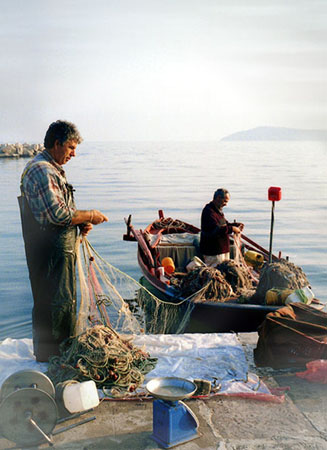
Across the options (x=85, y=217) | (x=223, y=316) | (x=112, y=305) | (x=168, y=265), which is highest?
(x=85, y=217)

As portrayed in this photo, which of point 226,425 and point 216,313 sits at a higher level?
point 226,425

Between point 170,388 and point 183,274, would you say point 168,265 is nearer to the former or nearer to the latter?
point 183,274

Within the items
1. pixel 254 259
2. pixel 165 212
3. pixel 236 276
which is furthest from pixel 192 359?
pixel 165 212

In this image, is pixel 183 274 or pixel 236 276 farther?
pixel 183 274

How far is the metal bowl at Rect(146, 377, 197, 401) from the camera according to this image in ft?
13.3

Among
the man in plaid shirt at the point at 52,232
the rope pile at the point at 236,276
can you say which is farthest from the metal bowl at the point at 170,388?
the rope pile at the point at 236,276

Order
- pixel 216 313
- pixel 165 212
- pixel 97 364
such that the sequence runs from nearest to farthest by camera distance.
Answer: pixel 97 364
pixel 216 313
pixel 165 212

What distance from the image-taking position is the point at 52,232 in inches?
203

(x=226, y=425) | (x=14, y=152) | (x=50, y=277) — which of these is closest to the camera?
(x=226, y=425)

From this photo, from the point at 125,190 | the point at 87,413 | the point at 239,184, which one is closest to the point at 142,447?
the point at 87,413

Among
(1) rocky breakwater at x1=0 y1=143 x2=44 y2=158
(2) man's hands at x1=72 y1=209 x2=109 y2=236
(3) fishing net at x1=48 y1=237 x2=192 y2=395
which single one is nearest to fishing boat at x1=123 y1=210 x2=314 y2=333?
(3) fishing net at x1=48 y1=237 x2=192 y2=395

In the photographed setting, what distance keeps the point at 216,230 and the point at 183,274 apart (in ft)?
3.85

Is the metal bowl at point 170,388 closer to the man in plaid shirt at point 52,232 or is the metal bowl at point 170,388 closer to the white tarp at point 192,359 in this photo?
the white tarp at point 192,359

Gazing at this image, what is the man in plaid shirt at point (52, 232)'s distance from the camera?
196 inches
